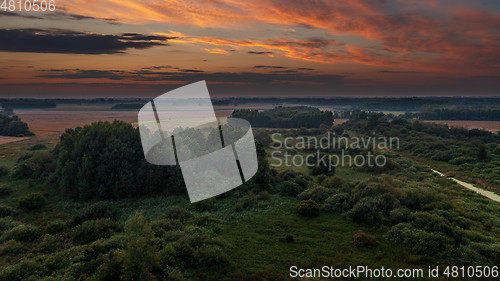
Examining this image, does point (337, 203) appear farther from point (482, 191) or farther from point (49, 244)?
point (49, 244)

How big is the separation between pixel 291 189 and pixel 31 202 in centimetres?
3056

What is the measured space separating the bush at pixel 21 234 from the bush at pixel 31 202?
7727mm

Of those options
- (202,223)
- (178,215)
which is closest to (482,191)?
(202,223)

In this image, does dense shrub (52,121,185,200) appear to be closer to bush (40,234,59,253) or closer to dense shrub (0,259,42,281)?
bush (40,234,59,253)

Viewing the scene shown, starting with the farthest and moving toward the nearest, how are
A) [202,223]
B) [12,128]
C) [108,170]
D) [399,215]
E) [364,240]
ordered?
[12,128], [108,170], [202,223], [399,215], [364,240]

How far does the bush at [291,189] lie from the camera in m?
34.7

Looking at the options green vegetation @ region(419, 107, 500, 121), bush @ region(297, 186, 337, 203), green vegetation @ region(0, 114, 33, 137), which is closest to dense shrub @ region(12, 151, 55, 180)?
bush @ region(297, 186, 337, 203)

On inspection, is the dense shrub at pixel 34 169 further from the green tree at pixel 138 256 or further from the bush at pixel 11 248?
the green tree at pixel 138 256

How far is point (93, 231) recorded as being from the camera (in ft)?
75.3

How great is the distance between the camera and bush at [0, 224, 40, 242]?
22.2 m

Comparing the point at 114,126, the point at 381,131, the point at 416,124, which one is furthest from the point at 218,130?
the point at 416,124

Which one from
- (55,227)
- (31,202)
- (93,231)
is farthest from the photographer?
(31,202)

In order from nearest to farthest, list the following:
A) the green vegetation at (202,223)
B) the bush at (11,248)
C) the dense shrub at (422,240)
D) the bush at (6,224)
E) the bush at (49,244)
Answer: the green vegetation at (202,223) < the dense shrub at (422,240) < the bush at (11,248) < the bush at (49,244) < the bush at (6,224)

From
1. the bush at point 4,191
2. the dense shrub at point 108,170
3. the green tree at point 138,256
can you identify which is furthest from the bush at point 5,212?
the green tree at point 138,256
